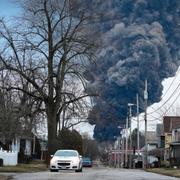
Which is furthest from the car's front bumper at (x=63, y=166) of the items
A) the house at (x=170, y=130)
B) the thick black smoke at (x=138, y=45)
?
the house at (x=170, y=130)

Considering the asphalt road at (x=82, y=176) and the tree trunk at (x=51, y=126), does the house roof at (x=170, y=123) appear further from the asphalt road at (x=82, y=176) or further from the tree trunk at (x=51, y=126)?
the asphalt road at (x=82, y=176)

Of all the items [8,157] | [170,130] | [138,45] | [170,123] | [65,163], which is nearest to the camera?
[65,163]

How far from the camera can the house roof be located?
10463cm

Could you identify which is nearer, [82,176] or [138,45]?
[82,176]

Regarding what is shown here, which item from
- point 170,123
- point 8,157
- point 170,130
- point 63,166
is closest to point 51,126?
point 8,157

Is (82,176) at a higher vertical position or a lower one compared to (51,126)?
lower

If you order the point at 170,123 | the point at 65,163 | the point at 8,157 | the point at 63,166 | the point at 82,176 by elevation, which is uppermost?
the point at 170,123

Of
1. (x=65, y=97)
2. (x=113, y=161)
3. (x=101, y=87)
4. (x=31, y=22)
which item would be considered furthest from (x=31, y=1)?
(x=113, y=161)

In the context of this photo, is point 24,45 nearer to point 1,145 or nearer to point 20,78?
point 20,78

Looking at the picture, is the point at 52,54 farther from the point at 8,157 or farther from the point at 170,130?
the point at 170,130

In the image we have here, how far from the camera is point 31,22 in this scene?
56.7 meters

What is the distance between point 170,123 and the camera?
4198 inches

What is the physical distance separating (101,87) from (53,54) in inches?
366

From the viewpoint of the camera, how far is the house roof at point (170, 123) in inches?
4119
